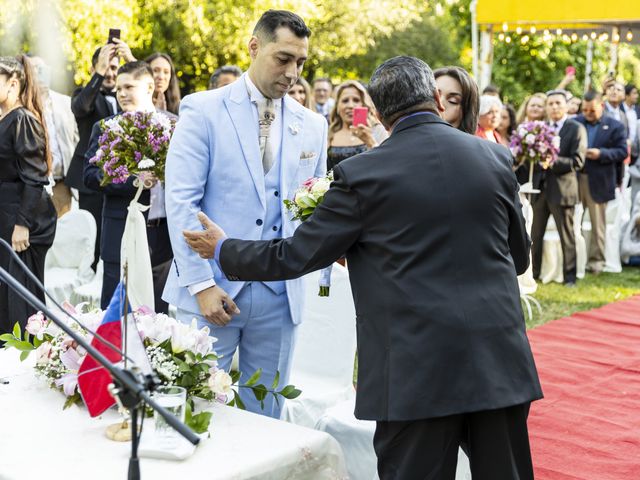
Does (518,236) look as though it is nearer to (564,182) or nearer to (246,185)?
(246,185)

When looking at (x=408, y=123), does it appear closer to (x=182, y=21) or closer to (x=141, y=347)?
(x=141, y=347)

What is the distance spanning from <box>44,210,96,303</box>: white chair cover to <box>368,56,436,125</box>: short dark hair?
4.30 metres

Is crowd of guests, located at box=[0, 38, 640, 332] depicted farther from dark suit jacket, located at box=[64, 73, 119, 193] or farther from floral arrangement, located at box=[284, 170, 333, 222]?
floral arrangement, located at box=[284, 170, 333, 222]

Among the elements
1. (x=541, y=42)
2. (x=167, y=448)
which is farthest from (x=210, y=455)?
(x=541, y=42)

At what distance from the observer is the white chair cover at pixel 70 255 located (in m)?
6.59

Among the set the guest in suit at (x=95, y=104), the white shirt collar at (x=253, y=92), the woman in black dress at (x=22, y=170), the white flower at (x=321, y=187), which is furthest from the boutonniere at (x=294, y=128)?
the guest in suit at (x=95, y=104)

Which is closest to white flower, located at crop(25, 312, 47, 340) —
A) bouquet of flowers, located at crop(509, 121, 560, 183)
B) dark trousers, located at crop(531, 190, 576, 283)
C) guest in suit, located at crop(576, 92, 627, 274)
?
bouquet of flowers, located at crop(509, 121, 560, 183)

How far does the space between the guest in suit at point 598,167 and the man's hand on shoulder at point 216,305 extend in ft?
27.3

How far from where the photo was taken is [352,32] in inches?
981

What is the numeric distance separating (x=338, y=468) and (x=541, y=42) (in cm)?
2577

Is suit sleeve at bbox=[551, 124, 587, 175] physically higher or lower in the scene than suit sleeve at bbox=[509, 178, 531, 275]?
lower

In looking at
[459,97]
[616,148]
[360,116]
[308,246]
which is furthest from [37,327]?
[616,148]

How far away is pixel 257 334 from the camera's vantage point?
3.56 metres

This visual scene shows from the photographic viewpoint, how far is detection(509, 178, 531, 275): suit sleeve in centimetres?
280
